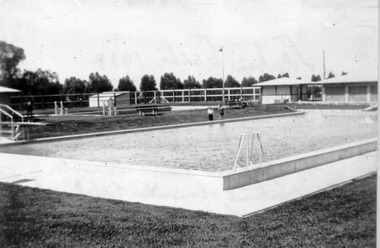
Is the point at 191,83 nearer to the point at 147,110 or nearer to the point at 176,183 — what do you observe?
the point at 147,110

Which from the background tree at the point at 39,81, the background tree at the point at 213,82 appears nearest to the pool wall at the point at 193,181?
the background tree at the point at 39,81

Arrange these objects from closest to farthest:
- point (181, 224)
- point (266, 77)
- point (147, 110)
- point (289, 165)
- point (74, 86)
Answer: point (181, 224)
point (289, 165)
point (74, 86)
point (147, 110)
point (266, 77)

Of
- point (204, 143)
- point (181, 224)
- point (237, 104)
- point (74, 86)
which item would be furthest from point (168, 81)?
point (181, 224)

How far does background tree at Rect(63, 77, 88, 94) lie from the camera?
15.5 metres

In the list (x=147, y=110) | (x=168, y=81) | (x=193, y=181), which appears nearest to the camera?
(x=193, y=181)

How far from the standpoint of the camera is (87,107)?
100.0 ft

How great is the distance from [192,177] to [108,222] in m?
2.33

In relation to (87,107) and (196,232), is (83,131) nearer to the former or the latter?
(196,232)

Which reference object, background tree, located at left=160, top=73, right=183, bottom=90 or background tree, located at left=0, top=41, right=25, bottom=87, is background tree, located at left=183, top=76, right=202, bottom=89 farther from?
background tree, located at left=0, top=41, right=25, bottom=87

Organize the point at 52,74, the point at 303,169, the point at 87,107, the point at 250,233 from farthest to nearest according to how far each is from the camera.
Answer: the point at 87,107
the point at 52,74
the point at 303,169
the point at 250,233

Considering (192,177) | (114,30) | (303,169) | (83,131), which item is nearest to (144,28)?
(114,30)

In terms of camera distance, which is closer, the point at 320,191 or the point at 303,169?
the point at 320,191

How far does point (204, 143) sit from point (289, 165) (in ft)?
17.8

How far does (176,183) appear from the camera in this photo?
7.41 m
